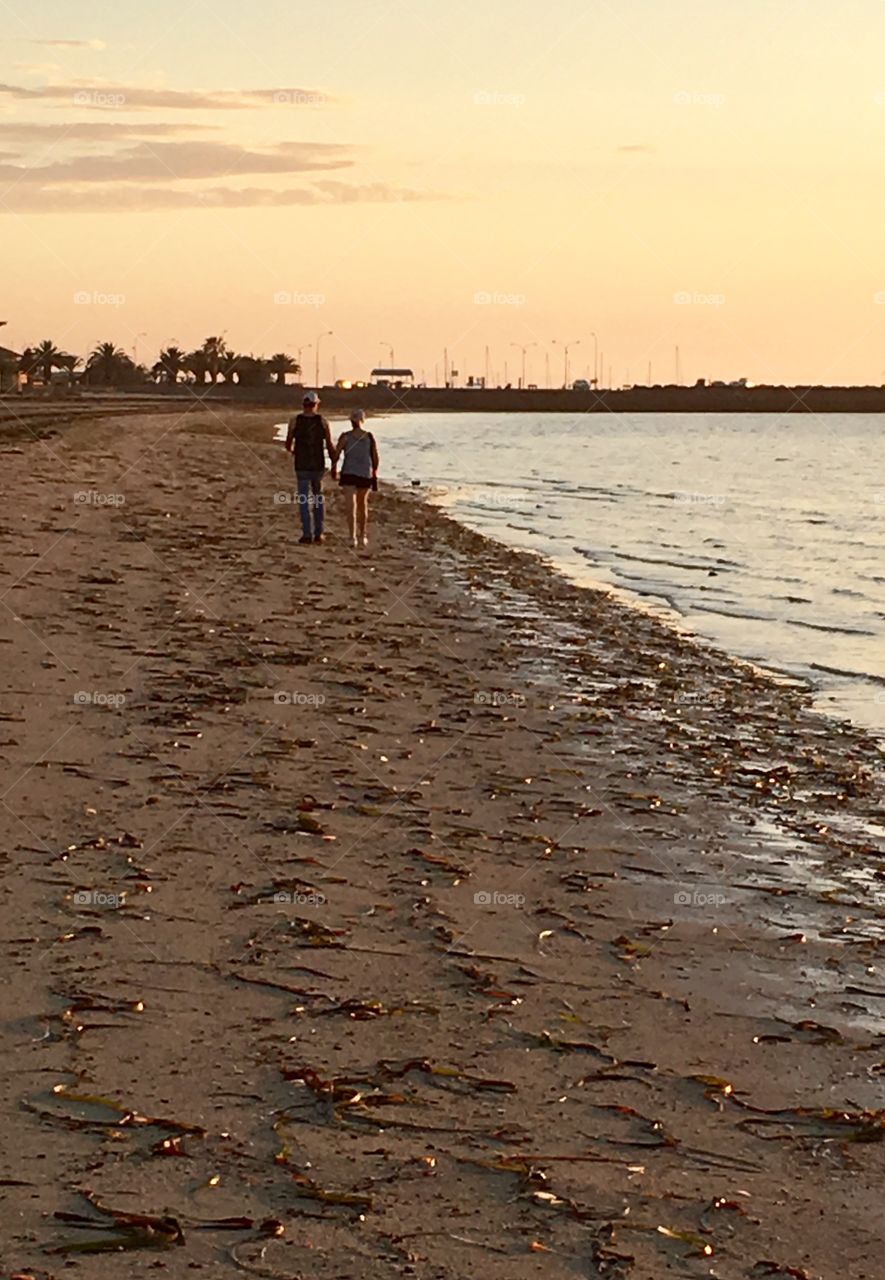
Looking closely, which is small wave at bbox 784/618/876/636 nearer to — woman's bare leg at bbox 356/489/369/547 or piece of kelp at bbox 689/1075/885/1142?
woman's bare leg at bbox 356/489/369/547

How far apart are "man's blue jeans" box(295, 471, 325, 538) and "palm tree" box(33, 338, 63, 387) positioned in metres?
158

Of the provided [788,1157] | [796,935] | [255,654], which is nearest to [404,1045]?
[788,1157]

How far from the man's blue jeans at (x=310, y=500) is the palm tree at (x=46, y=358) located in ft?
519

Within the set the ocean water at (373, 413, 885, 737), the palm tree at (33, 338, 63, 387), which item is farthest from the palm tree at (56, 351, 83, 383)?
the ocean water at (373, 413, 885, 737)

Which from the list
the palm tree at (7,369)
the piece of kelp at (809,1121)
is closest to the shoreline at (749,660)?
the piece of kelp at (809,1121)

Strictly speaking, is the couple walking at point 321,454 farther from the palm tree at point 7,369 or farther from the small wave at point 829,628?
the palm tree at point 7,369

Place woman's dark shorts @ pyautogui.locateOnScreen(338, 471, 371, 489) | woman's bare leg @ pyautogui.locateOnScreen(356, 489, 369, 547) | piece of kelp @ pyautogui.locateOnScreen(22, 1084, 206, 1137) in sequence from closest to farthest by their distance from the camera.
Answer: piece of kelp @ pyautogui.locateOnScreen(22, 1084, 206, 1137)
woman's dark shorts @ pyautogui.locateOnScreen(338, 471, 371, 489)
woman's bare leg @ pyautogui.locateOnScreen(356, 489, 369, 547)

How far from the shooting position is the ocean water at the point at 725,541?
2153cm

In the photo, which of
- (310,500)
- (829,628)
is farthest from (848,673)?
(310,500)

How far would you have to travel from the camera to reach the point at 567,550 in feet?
113

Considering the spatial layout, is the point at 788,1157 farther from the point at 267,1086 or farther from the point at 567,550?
the point at 567,550

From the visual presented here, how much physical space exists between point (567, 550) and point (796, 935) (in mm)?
26310

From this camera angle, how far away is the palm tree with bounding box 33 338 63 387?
178 m

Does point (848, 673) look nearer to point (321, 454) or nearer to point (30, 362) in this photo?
point (321, 454)
